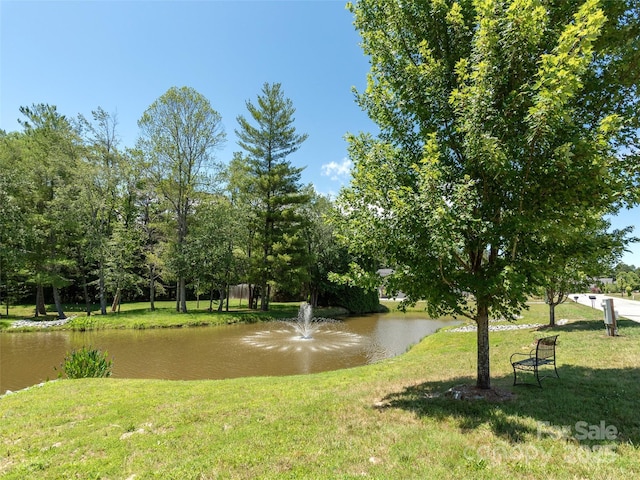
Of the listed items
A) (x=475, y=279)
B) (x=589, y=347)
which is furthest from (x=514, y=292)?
(x=589, y=347)

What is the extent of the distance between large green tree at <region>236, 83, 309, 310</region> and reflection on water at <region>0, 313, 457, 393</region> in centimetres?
802

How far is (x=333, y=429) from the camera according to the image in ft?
16.3

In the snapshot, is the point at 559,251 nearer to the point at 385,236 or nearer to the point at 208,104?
the point at 385,236

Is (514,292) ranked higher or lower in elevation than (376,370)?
higher

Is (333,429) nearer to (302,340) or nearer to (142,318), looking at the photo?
(302,340)

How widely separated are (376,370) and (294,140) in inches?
975

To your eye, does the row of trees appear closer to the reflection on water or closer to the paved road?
the reflection on water

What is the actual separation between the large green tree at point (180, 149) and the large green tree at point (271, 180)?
3.35 m

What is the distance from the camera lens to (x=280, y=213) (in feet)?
95.9

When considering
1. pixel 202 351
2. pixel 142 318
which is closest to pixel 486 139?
pixel 202 351

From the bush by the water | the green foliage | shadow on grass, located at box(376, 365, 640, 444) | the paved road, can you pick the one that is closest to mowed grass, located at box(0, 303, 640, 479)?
shadow on grass, located at box(376, 365, 640, 444)

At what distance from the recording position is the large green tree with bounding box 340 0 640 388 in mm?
4773

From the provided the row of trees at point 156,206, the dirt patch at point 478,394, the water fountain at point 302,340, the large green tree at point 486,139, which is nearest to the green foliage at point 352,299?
the row of trees at point 156,206

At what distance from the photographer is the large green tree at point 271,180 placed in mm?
28859
